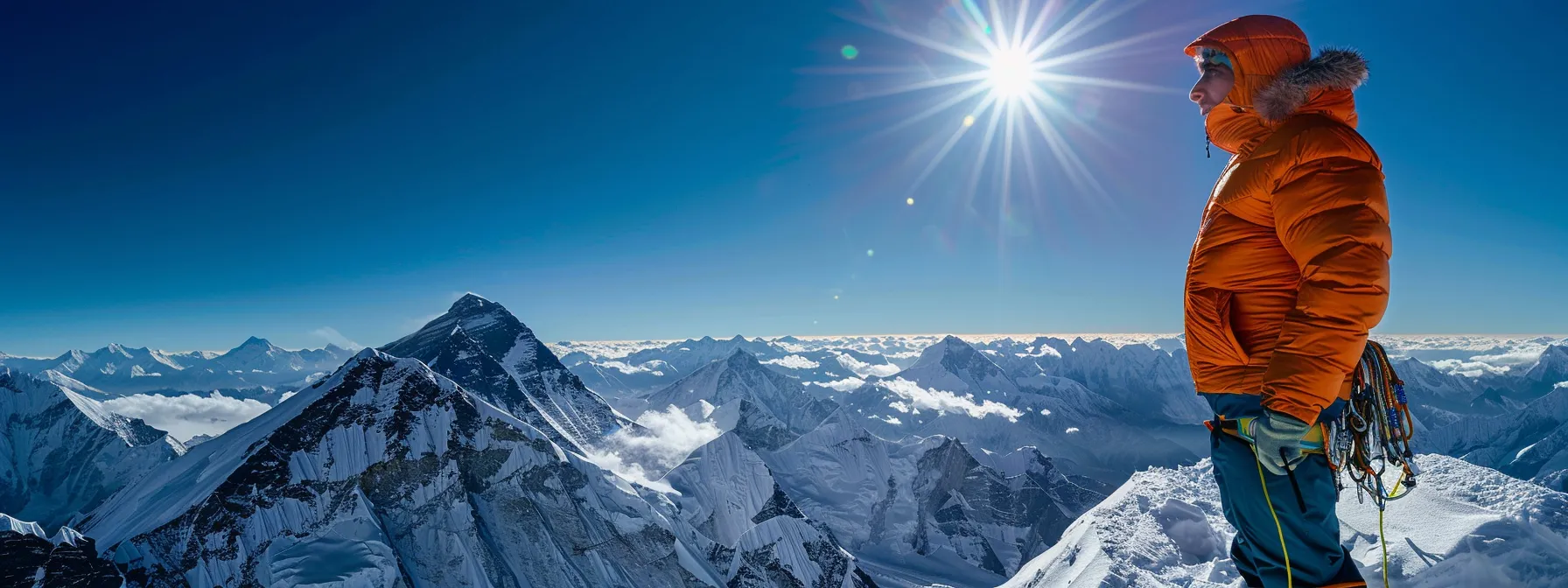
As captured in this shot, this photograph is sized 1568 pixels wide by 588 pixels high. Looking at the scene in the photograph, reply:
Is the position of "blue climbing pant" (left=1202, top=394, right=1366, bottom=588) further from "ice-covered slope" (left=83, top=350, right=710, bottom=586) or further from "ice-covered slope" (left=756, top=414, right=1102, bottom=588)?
"ice-covered slope" (left=756, top=414, right=1102, bottom=588)

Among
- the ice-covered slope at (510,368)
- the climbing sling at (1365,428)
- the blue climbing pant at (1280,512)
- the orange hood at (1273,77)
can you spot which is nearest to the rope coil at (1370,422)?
the climbing sling at (1365,428)

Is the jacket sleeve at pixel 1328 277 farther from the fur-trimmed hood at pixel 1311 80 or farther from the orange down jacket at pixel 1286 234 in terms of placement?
the fur-trimmed hood at pixel 1311 80

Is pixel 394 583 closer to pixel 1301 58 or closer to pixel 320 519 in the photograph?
pixel 320 519

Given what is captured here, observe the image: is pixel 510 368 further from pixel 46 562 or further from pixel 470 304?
pixel 46 562

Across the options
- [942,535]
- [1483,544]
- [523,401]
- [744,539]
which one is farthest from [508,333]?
[1483,544]

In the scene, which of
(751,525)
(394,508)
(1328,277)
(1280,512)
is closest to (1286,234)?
(1328,277)
